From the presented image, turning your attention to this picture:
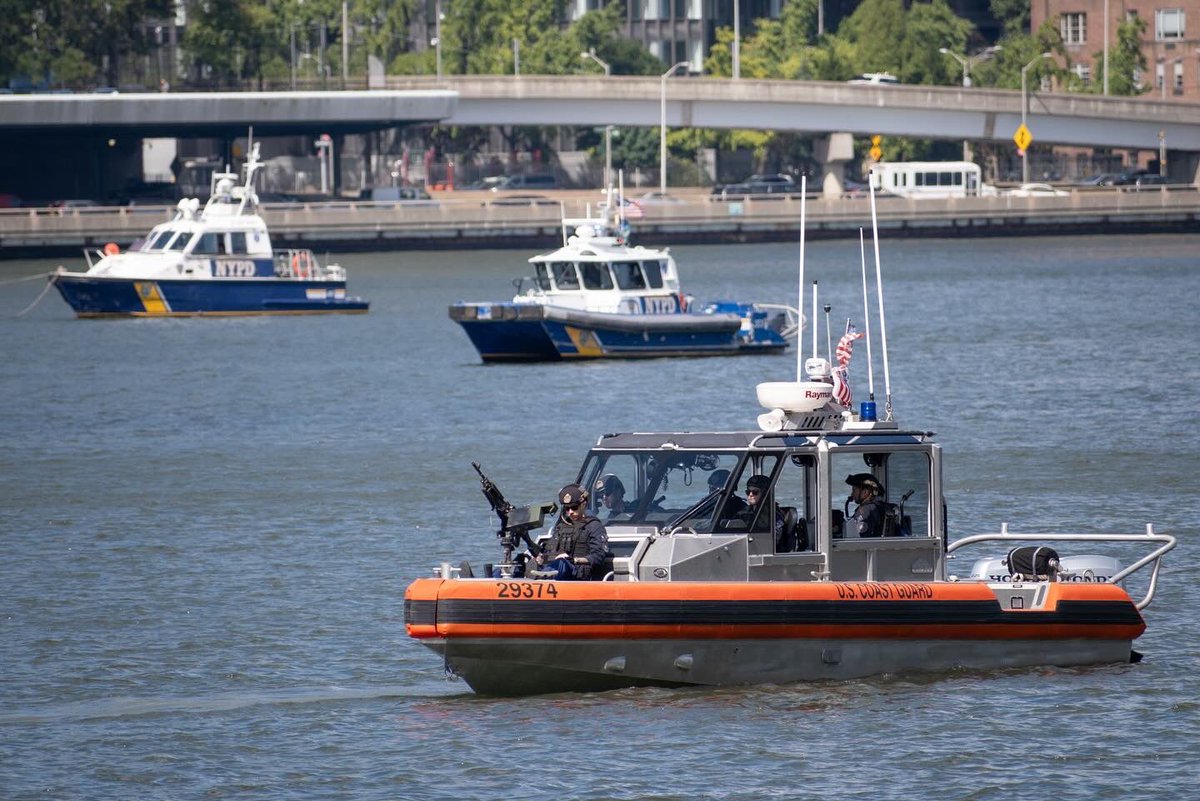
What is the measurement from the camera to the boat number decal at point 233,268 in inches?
2618

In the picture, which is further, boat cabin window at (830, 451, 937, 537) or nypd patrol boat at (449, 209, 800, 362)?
nypd patrol boat at (449, 209, 800, 362)

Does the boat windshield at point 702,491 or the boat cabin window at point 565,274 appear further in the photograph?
the boat cabin window at point 565,274

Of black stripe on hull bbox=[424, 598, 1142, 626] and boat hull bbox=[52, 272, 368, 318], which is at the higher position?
black stripe on hull bbox=[424, 598, 1142, 626]

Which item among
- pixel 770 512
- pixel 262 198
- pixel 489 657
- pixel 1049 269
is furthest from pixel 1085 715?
pixel 262 198

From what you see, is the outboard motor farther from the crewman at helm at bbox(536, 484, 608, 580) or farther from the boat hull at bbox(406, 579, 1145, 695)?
the crewman at helm at bbox(536, 484, 608, 580)

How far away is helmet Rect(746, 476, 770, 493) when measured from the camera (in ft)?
58.2

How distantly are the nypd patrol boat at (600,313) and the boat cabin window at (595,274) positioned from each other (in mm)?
24

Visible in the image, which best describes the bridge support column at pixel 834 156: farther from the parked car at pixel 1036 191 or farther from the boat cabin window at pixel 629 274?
the boat cabin window at pixel 629 274

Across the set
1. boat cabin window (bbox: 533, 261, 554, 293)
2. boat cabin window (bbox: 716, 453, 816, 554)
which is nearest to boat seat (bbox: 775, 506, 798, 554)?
boat cabin window (bbox: 716, 453, 816, 554)

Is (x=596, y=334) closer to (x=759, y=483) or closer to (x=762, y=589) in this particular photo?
(x=759, y=483)

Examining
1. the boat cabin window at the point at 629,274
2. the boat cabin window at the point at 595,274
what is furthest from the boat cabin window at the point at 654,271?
the boat cabin window at the point at 595,274

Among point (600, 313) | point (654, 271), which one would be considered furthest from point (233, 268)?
point (654, 271)

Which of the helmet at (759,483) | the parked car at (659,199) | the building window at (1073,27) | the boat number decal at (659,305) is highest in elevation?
the building window at (1073,27)

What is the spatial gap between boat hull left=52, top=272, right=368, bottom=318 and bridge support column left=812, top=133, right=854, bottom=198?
5513 cm
